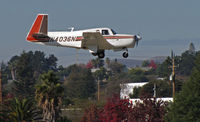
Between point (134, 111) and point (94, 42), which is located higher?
point (94, 42)

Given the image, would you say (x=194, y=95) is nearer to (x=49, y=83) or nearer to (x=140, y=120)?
(x=140, y=120)

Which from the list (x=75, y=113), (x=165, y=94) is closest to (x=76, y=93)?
(x=165, y=94)

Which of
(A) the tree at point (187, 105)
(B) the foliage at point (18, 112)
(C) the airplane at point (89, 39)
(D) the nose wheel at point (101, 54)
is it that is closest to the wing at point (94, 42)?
(C) the airplane at point (89, 39)

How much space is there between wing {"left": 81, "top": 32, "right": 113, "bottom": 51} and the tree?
21.2 metres

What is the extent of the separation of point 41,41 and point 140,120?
2352cm

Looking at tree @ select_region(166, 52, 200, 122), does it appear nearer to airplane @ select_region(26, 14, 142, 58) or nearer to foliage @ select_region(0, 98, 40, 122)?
foliage @ select_region(0, 98, 40, 122)

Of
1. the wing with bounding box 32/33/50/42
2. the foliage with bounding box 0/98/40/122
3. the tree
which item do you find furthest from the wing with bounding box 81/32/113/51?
the tree

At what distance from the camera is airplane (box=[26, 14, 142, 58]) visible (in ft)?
159

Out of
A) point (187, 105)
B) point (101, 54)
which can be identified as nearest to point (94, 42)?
point (101, 54)

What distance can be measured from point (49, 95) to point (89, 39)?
72.9 ft

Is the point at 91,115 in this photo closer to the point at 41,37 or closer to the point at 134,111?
the point at 134,111

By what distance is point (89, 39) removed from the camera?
48375 millimetres

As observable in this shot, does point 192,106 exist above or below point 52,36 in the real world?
below

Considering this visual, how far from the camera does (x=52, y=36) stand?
50219 mm
